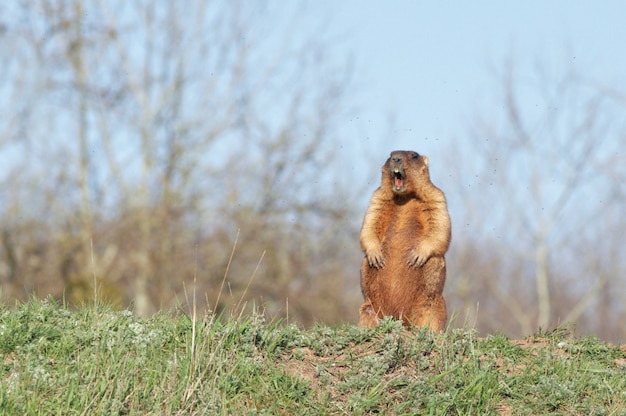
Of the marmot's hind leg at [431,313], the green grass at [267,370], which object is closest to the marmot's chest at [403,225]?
the marmot's hind leg at [431,313]

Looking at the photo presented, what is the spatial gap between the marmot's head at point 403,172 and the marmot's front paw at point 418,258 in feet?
1.98

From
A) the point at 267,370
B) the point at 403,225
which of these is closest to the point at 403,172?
the point at 403,225

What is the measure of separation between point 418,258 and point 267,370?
94.4 inches

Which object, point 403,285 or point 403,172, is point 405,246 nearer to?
point 403,285

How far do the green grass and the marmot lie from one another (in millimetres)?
1064

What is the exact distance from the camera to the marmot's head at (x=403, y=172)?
8.50 metres

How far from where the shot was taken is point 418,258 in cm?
826

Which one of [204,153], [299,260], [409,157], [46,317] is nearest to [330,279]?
[299,260]

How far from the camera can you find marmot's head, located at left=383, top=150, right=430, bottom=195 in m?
8.50

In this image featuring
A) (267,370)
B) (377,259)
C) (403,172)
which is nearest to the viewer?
(267,370)

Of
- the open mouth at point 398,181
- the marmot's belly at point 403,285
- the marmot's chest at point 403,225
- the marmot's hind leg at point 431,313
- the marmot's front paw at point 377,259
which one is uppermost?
the open mouth at point 398,181

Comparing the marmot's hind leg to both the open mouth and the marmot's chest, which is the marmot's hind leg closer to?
the marmot's chest

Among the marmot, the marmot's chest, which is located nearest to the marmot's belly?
the marmot

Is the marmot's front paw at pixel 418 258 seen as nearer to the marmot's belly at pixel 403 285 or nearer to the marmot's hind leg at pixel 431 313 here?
the marmot's belly at pixel 403 285
